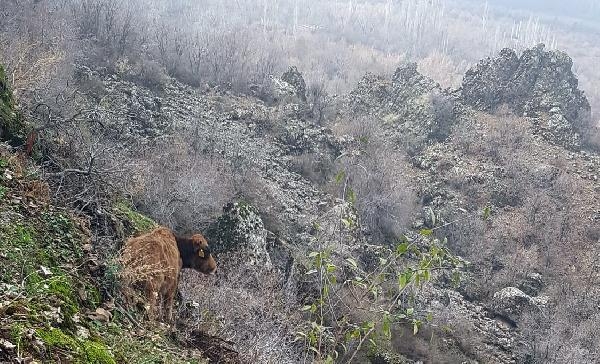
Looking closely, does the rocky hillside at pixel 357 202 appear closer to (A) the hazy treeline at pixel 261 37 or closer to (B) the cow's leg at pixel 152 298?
(B) the cow's leg at pixel 152 298

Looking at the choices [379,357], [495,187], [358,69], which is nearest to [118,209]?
[379,357]

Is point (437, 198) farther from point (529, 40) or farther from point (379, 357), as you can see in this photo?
point (529, 40)

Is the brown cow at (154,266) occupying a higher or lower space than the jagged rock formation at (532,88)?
higher

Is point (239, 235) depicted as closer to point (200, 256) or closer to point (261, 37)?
point (200, 256)

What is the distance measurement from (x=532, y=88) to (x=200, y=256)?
4136 centimetres

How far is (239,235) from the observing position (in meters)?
16.2

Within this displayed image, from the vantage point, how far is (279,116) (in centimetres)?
3506

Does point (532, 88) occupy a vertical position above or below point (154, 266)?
below

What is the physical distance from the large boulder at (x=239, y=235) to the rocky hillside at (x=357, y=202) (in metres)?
0.07

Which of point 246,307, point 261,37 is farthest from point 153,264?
point 261,37

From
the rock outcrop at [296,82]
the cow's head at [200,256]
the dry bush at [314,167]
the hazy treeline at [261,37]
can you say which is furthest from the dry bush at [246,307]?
the rock outcrop at [296,82]

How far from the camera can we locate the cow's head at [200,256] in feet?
24.5

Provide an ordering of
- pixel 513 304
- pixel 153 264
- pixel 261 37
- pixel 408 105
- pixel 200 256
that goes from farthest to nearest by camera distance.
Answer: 1. pixel 261 37
2. pixel 408 105
3. pixel 513 304
4. pixel 200 256
5. pixel 153 264

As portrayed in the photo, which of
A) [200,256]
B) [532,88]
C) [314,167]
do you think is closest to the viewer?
[200,256]
